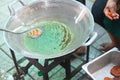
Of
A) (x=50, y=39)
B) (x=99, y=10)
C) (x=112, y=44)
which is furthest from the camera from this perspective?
(x=112, y=44)

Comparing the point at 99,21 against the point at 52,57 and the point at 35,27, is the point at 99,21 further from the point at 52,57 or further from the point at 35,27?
the point at 52,57

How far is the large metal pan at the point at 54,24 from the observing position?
1369mm

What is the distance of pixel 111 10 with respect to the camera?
1555mm

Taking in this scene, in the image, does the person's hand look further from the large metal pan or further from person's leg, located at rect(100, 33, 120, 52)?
person's leg, located at rect(100, 33, 120, 52)

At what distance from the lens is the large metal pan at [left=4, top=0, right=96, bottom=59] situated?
1369mm

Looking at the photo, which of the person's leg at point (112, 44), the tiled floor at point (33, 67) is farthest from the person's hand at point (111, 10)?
the tiled floor at point (33, 67)

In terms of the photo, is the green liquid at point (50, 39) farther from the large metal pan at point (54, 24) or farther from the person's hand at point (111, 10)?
the person's hand at point (111, 10)

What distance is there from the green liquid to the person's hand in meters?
0.29

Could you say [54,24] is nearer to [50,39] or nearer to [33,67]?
[50,39]

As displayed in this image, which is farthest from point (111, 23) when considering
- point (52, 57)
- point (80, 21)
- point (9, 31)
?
point (9, 31)

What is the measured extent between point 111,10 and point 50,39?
0.45 meters

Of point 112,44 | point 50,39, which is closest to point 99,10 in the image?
point 112,44

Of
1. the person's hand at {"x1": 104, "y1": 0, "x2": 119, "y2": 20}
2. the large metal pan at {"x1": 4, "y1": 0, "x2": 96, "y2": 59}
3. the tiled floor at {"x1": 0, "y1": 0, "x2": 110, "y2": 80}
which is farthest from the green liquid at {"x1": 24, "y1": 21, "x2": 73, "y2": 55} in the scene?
the tiled floor at {"x1": 0, "y1": 0, "x2": 110, "y2": 80}

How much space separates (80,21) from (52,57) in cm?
34
